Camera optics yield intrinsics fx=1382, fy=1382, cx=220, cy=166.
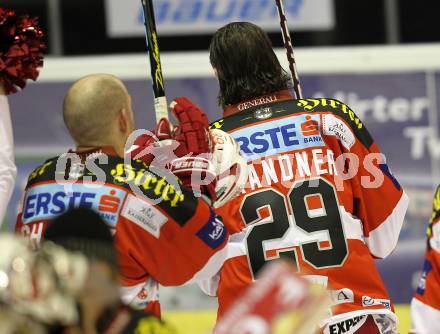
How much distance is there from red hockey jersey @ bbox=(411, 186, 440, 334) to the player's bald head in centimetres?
118

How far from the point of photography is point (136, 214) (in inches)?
181

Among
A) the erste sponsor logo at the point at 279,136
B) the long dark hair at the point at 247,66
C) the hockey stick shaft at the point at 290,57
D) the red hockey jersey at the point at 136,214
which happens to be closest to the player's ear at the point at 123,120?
the red hockey jersey at the point at 136,214

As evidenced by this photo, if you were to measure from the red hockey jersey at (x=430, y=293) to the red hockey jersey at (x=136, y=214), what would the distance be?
0.76 m

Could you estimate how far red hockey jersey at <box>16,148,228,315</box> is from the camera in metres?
4.61

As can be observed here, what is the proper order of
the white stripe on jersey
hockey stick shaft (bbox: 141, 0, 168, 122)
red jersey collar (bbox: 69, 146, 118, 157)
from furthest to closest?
the white stripe on jersey → hockey stick shaft (bbox: 141, 0, 168, 122) → red jersey collar (bbox: 69, 146, 118, 157)

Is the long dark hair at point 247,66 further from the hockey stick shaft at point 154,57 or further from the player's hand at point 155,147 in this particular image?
the player's hand at point 155,147

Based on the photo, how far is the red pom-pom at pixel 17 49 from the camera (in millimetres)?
4945

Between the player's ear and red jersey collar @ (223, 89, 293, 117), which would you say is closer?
the player's ear

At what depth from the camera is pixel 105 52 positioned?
973 cm

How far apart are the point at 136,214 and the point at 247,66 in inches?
41.8

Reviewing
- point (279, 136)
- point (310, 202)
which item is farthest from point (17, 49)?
point (310, 202)

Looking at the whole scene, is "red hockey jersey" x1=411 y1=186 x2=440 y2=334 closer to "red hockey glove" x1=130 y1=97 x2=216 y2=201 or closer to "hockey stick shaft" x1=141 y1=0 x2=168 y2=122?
"red hockey glove" x1=130 y1=97 x2=216 y2=201

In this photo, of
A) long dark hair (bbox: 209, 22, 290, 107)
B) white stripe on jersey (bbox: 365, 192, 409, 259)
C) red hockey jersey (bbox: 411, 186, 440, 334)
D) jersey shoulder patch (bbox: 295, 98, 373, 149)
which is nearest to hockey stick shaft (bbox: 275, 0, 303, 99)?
long dark hair (bbox: 209, 22, 290, 107)

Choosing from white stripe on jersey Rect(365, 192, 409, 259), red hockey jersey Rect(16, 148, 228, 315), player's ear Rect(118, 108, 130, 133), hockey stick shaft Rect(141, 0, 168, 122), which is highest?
hockey stick shaft Rect(141, 0, 168, 122)
